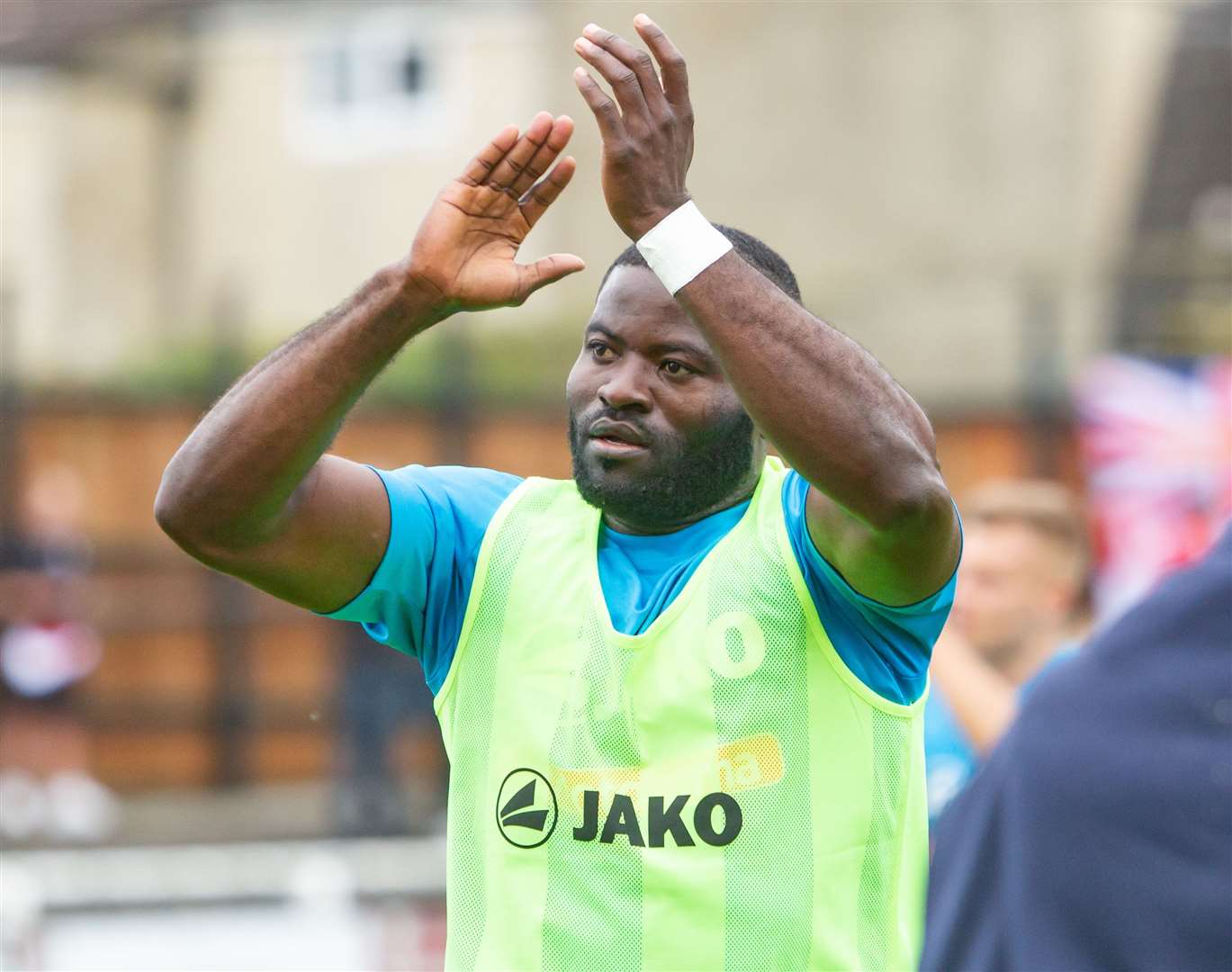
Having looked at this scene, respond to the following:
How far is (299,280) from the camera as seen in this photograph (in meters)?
17.6

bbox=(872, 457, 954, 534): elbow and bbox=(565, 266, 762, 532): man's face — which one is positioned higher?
bbox=(565, 266, 762, 532): man's face

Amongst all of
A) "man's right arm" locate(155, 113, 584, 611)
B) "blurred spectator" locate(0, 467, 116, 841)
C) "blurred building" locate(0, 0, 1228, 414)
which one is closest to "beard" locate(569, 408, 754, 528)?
"man's right arm" locate(155, 113, 584, 611)

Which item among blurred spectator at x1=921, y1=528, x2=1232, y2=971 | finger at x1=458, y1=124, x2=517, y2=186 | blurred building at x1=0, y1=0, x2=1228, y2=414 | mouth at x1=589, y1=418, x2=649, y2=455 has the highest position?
blurred building at x1=0, y1=0, x2=1228, y2=414

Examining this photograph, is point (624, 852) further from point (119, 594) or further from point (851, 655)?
point (119, 594)

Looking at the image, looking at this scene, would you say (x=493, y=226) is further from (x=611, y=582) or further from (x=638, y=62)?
(x=611, y=582)

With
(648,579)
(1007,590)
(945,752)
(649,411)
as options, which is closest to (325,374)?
(649,411)

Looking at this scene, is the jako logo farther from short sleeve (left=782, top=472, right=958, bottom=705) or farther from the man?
short sleeve (left=782, top=472, right=958, bottom=705)

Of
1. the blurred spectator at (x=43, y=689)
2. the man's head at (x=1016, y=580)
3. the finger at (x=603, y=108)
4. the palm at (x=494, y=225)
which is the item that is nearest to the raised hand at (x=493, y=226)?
the palm at (x=494, y=225)

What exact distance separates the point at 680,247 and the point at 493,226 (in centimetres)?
36

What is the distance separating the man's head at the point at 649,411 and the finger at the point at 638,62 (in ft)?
1.21

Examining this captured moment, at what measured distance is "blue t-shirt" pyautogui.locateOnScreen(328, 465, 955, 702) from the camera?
2.91m

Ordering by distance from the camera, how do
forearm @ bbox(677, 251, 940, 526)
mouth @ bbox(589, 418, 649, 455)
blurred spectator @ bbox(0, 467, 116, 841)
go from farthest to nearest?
1. blurred spectator @ bbox(0, 467, 116, 841)
2. mouth @ bbox(589, 418, 649, 455)
3. forearm @ bbox(677, 251, 940, 526)

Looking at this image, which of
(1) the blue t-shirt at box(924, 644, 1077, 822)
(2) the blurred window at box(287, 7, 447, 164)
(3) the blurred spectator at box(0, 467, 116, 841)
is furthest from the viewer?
(2) the blurred window at box(287, 7, 447, 164)

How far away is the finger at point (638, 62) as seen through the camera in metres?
2.67
